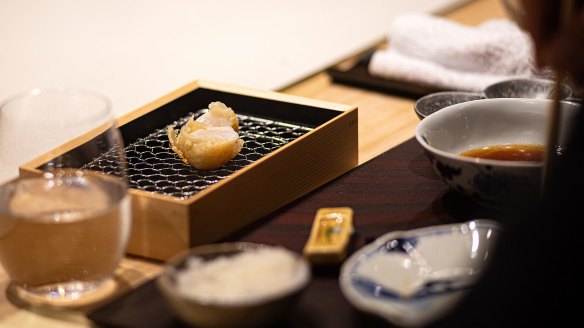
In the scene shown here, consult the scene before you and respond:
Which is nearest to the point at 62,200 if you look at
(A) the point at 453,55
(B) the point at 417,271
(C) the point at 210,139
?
(C) the point at 210,139

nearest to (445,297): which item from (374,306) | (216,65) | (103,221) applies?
(374,306)

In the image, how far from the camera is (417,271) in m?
0.80

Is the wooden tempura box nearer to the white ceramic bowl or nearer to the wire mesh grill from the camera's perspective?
the wire mesh grill

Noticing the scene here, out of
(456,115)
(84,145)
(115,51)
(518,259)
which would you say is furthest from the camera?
(115,51)

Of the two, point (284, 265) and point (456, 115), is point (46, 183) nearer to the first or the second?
point (284, 265)

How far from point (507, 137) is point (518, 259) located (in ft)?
1.13

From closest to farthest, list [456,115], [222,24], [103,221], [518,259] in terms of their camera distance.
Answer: [518,259] < [103,221] < [456,115] < [222,24]

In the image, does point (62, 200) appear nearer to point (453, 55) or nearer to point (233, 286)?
point (233, 286)

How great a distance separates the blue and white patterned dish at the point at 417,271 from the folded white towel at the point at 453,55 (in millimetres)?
529

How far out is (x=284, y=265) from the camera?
0.74m

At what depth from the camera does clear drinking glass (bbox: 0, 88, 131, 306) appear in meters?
0.83

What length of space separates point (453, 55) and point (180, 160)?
527mm

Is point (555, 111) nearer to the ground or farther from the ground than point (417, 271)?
farther from the ground

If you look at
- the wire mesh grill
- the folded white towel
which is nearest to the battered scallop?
the wire mesh grill
